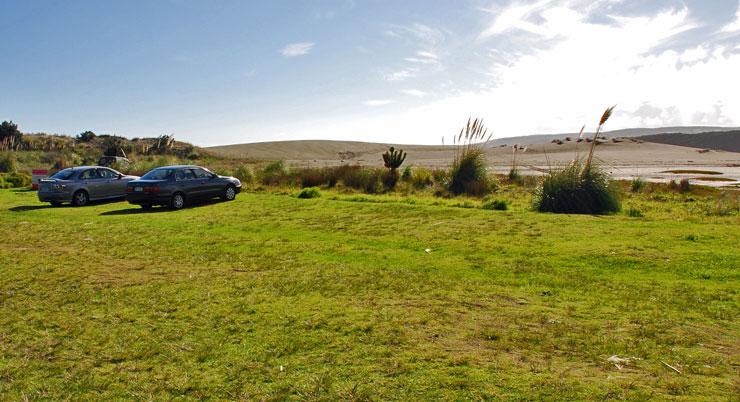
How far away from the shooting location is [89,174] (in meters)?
19.8

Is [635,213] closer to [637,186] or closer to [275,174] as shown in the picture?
[637,186]

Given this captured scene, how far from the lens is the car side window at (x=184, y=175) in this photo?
18.2 meters

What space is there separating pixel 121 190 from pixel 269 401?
1941 cm

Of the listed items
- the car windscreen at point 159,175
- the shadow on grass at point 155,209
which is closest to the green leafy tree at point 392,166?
the shadow on grass at point 155,209

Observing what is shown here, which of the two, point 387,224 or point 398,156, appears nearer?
point 387,224

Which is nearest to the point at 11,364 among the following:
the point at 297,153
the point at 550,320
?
the point at 550,320

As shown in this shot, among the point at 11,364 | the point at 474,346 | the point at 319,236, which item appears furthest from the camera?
the point at 319,236

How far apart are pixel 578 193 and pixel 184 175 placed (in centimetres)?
1292

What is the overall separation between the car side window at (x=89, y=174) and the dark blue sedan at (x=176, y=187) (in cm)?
291

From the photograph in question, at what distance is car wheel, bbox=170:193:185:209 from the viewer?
692 inches

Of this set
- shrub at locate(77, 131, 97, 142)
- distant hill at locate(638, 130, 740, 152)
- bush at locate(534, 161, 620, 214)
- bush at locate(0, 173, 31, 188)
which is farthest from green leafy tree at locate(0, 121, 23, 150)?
distant hill at locate(638, 130, 740, 152)

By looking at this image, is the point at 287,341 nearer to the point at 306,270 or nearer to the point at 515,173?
the point at 306,270

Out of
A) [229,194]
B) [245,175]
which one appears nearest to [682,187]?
[229,194]

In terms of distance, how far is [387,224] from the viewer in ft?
40.8
